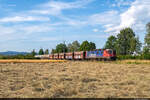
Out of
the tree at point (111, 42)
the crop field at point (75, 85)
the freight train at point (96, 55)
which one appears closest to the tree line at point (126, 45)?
the tree at point (111, 42)

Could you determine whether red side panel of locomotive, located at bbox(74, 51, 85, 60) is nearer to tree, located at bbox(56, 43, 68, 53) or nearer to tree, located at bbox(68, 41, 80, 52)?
tree, located at bbox(56, 43, 68, 53)

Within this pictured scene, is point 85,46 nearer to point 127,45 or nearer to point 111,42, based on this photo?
point 111,42

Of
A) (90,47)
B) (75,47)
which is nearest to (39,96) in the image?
(90,47)

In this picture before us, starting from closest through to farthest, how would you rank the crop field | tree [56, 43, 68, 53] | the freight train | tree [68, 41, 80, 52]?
the crop field < the freight train < tree [56, 43, 68, 53] < tree [68, 41, 80, 52]

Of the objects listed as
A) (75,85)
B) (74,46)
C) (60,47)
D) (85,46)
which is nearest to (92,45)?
(85,46)

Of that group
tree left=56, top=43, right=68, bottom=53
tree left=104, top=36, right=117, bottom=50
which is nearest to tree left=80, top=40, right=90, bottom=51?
tree left=104, top=36, right=117, bottom=50

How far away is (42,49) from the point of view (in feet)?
492

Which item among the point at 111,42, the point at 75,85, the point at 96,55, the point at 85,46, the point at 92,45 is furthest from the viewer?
the point at 92,45

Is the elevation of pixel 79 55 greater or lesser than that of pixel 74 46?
lesser

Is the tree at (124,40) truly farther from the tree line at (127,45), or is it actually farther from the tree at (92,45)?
the tree at (92,45)

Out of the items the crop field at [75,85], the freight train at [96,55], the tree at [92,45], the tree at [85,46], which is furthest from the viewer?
the tree at [92,45]


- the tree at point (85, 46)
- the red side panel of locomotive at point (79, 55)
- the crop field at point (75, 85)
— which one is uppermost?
the tree at point (85, 46)

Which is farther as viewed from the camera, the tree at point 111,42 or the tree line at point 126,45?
the tree at point 111,42

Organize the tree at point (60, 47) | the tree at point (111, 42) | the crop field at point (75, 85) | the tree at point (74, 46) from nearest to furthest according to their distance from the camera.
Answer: the crop field at point (75, 85)
the tree at point (111, 42)
the tree at point (60, 47)
the tree at point (74, 46)
